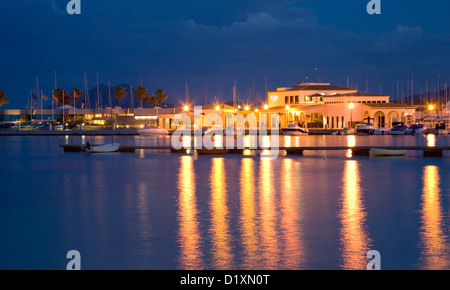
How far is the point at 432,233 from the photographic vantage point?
12.7 meters

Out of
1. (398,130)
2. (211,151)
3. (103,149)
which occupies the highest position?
(398,130)

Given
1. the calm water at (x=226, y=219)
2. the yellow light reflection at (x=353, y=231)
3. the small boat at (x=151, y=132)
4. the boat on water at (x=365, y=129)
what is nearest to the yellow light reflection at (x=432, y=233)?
the calm water at (x=226, y=219)

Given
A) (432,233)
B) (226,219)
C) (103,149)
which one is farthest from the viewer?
(103,149)

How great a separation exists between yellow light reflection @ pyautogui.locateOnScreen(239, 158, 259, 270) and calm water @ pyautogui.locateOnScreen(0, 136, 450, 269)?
0.02 metres

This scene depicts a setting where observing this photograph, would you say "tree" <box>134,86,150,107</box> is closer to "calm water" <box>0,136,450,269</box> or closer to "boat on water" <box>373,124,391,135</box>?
"boat on water" <box>373,124,391,135</box>

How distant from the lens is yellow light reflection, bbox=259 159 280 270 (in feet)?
34.6

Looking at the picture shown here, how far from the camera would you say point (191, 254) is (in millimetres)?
10914

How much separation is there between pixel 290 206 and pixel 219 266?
679 centimetres

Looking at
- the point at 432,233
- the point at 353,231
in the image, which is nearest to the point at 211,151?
the point at 353,231

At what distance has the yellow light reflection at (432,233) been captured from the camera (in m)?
10.4

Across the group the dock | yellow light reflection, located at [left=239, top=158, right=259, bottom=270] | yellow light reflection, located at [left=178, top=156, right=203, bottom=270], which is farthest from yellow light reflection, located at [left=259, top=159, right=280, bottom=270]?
the dock

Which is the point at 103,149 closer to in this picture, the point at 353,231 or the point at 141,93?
the point at 353,231

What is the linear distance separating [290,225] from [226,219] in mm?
1712
